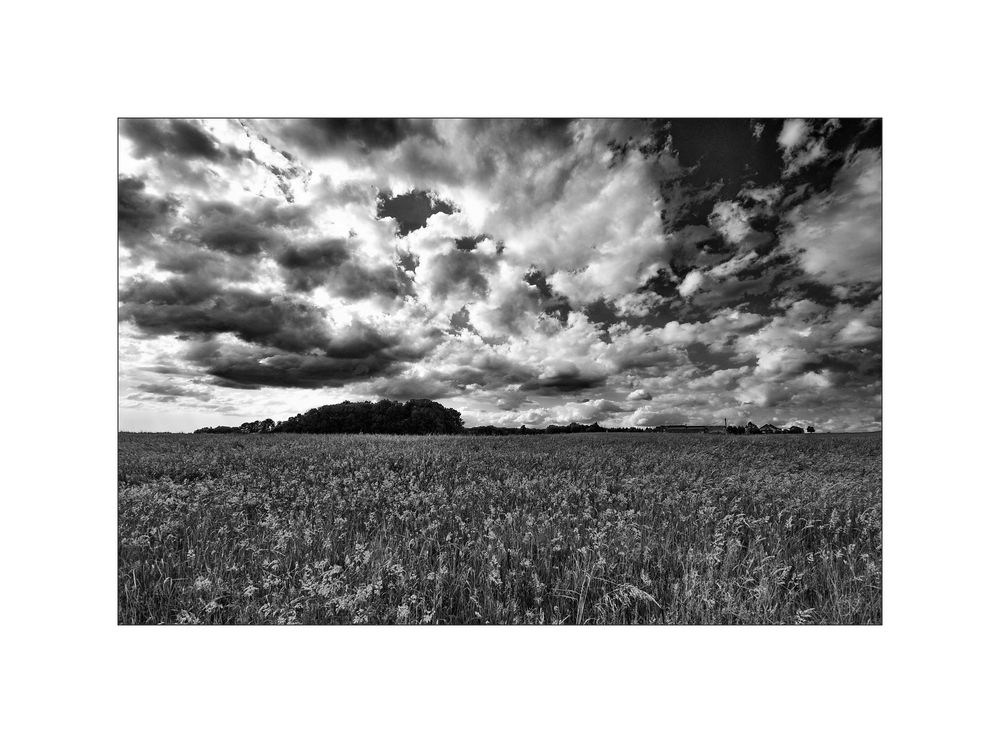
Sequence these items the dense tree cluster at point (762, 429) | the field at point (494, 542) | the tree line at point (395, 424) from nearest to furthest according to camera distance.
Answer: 1. the field at point (494, 542)
2. the dense tree cluster at point (762, 429)
3. the tree line at point (395, 424)

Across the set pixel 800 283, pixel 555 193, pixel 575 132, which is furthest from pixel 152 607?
pixel 800 283

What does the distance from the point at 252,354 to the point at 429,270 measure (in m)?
1.98

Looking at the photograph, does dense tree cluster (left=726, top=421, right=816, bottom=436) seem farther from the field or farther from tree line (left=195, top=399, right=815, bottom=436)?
the field

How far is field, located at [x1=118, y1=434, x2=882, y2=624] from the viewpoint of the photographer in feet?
11.1

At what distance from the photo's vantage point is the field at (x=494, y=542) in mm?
3393

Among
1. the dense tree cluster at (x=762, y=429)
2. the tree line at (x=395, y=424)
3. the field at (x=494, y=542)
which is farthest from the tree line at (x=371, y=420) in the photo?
the dense tree cluster at (x=762, y=429)

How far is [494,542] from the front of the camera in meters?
3.76

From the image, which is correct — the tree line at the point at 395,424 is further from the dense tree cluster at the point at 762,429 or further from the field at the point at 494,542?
the field at the point at 494,542

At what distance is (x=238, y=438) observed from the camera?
5.36 meters

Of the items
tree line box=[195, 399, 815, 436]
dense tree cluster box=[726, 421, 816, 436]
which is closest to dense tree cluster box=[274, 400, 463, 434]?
tree line box=[195, 399, 815, 436]

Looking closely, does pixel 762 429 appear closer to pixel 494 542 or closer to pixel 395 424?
pixel 494 542
